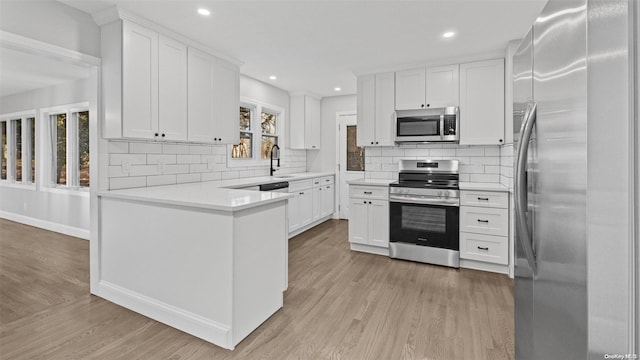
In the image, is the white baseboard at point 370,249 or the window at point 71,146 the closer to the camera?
the white baseboard at point 370,249

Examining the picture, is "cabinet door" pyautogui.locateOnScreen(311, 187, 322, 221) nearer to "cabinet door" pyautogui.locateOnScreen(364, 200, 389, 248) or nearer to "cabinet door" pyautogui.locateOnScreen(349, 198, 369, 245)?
"cabinet door" pyautogui.locateOnScreen(349, 198, 369, 245)

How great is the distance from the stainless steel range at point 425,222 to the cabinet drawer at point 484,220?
0.09 metres

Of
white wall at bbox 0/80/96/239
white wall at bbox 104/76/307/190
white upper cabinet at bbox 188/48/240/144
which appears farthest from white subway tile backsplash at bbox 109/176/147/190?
white wall at bbox 0/80/96/239

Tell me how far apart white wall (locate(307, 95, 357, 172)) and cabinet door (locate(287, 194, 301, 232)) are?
165 cm

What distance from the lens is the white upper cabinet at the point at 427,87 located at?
374 centimetres

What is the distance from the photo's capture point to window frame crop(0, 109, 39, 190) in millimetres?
5424

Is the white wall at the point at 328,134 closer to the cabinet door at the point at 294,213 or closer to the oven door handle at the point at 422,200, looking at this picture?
the cabinet door at the point at 294,213

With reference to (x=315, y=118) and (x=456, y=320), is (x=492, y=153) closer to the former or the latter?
(x=456, y=320)

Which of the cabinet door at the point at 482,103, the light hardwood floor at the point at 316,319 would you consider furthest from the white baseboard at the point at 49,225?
the cabinet door at the point at 482,103

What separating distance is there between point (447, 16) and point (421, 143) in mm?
1807

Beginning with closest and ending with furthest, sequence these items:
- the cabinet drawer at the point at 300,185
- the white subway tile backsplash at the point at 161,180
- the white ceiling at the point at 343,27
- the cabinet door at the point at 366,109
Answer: the white ceiling at the point at 343,27 < the white subway tile backsplash at the point at 161,180 < the cabinet door at the point at 366,109 < the cabinet drawer at the point at 300,185

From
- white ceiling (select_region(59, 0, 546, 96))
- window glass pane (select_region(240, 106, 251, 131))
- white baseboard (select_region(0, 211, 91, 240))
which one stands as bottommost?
white baseboard (select_region(0, 211, 91, 240))

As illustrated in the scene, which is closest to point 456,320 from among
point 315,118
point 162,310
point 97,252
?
point 162,310

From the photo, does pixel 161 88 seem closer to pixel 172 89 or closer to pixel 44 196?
pixel 172 89
